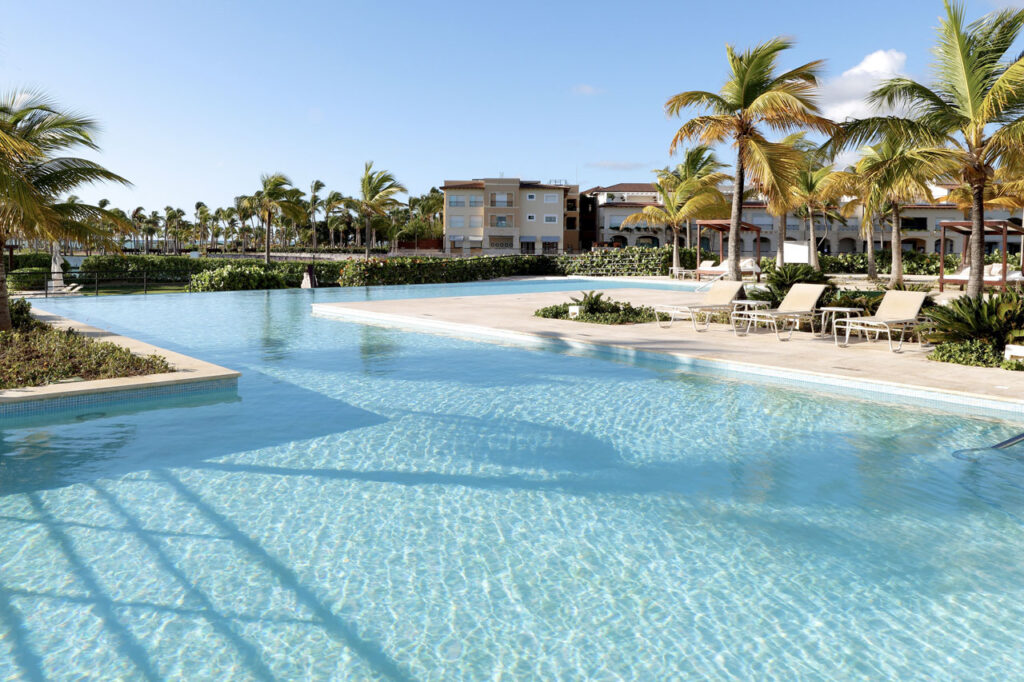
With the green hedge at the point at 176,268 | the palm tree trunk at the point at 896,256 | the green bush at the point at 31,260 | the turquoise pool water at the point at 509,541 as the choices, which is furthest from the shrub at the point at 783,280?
the green bush at the point at 31,260

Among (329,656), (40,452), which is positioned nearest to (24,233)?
(40,452)

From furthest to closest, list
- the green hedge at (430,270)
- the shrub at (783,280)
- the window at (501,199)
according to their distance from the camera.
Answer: the window at (501,199), the green hedge at (430,270), the shrub at (783,280)

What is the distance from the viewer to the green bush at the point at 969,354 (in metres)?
11.0

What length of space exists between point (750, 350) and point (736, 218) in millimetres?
6610

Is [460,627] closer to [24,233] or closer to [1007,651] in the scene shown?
[1007,651]

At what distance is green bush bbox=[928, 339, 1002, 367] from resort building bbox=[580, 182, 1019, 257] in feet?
178

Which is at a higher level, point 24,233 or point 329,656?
point 24,233

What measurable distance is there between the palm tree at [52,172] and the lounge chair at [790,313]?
11263 mm

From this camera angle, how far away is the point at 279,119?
40625 mm

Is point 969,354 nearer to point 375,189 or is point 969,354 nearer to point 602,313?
point 602,313

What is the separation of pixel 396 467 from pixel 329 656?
3.21 meters

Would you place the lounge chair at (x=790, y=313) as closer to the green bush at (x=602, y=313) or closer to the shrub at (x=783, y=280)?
the shrub at (x=783, y=280)

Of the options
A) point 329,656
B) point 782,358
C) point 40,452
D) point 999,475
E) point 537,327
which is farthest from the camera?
point 537,327

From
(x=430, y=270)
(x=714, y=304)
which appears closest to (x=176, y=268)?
(x=430, y=270)
